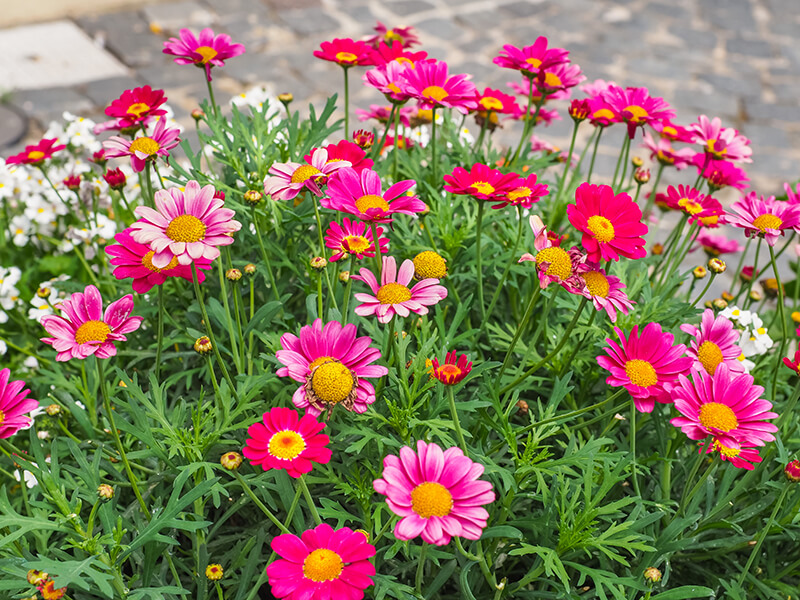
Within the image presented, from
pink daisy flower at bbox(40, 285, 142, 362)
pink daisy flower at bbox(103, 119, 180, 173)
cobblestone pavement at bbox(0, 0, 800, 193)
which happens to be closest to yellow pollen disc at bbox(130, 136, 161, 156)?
pink daisy flower at bbox(103, 119, 180, 173)

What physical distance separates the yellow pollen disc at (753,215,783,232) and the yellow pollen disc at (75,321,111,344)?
1.03 m

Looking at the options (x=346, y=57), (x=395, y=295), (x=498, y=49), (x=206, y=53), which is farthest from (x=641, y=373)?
(x=498, y=49)

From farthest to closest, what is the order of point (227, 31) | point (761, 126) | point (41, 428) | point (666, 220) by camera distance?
point (227, 31), point (761, 126), point (666, 220), point (41, 428)

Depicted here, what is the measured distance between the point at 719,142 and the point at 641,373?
75 centimetres

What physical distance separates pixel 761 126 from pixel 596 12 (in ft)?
4.95

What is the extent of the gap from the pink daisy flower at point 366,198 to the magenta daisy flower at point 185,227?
0.52ft

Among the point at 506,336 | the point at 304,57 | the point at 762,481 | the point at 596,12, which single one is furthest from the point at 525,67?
the point at 596,12

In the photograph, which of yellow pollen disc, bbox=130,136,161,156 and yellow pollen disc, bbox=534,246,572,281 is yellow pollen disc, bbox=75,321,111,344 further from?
yellow pollen disc, bbox=534,246,572,281

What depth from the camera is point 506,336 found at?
4.49 feet

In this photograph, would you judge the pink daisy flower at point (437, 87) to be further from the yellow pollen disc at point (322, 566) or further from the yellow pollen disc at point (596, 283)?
the yellow pollen disc at point (322, 566)

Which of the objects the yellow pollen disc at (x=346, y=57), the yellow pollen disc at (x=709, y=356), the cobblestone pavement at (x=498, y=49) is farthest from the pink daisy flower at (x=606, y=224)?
the cobblestone pavement at (x=498, y=49)

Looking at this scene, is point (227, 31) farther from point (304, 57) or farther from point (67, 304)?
point (67, 304)

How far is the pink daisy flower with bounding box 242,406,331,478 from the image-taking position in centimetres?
89

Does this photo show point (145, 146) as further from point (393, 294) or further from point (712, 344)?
point (712, 344)
